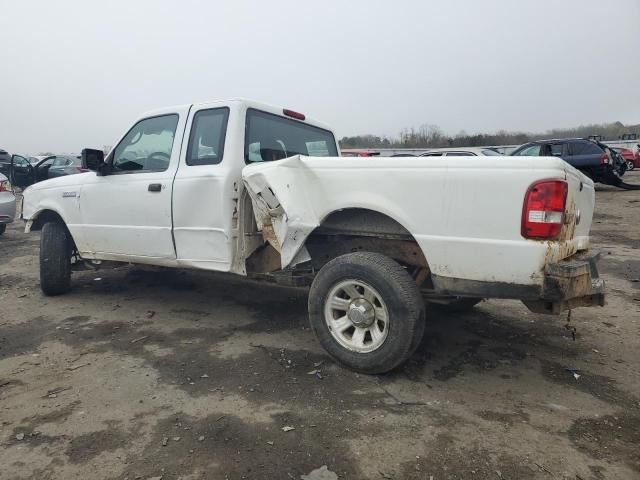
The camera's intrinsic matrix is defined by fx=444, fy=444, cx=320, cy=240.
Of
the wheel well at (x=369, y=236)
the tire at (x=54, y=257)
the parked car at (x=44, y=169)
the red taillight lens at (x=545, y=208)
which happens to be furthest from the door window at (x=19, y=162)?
the red taillight lens at (x=545, y=208)

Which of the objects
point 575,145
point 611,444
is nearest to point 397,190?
point 611,444

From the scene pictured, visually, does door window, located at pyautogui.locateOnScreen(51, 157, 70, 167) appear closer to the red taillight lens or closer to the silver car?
the silver car

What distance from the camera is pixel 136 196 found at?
4.27 metres

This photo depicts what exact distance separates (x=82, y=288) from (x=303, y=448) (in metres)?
4.34

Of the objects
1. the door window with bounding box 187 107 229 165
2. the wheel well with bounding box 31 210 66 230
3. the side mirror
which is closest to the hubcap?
the door window with bounding box 187 107 229 165

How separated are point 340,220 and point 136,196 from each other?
2139mm

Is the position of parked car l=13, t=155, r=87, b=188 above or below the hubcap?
above

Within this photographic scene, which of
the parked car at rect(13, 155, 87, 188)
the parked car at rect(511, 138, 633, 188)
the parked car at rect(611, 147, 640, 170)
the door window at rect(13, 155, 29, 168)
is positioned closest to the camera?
the parked car at rect(511, 138, 633, 188)

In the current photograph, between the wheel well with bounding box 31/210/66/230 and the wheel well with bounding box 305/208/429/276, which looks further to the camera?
the wheel well with bounding box 31/210/66/230

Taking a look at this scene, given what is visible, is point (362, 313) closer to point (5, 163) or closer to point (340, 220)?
point (340, 220)

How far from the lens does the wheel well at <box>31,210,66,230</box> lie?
16.9 ft

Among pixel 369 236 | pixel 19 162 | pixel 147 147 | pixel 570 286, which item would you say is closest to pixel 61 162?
pixel 19 162

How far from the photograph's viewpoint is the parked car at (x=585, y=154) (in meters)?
13.0

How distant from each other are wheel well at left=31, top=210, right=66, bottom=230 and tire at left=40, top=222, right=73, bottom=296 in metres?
0.09
